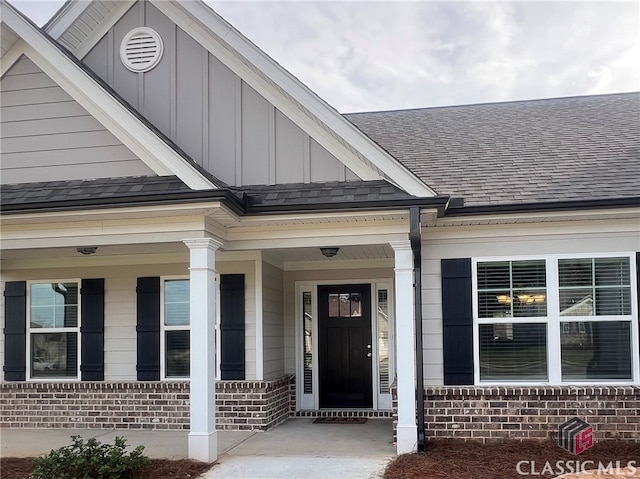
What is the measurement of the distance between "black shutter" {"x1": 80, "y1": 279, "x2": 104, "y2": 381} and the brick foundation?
0.66ft

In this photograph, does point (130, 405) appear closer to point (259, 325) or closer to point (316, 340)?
point (259, 325)

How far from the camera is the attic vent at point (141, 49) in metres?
8.52

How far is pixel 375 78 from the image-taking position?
18.2m

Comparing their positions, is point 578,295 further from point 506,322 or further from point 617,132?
point 617,132

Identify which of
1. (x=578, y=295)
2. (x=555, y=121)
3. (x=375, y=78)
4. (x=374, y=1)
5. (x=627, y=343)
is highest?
(x=375, y=78)

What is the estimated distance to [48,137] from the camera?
7777 millimetres

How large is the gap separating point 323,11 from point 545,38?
4511 millimetres

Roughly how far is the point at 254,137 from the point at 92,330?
12.3ft

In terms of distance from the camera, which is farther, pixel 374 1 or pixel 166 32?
pixel 374 1

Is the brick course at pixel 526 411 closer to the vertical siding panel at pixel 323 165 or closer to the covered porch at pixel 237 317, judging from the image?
the covered porch at pixel 237 317

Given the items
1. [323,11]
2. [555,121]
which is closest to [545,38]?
[555,121]

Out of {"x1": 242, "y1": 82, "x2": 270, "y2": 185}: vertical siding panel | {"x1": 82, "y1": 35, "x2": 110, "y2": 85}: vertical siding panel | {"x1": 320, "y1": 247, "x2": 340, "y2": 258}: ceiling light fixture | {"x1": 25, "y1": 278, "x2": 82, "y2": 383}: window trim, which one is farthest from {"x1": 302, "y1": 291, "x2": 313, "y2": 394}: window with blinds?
{"x1": 82, "y1": 35, "x2": 110, "y2": 85}: vertical siding panel

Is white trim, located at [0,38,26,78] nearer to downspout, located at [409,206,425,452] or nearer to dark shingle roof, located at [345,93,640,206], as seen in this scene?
dark shingle roof, located at [345,93,640,206]

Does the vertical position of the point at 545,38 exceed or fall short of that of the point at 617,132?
it exceeds it
